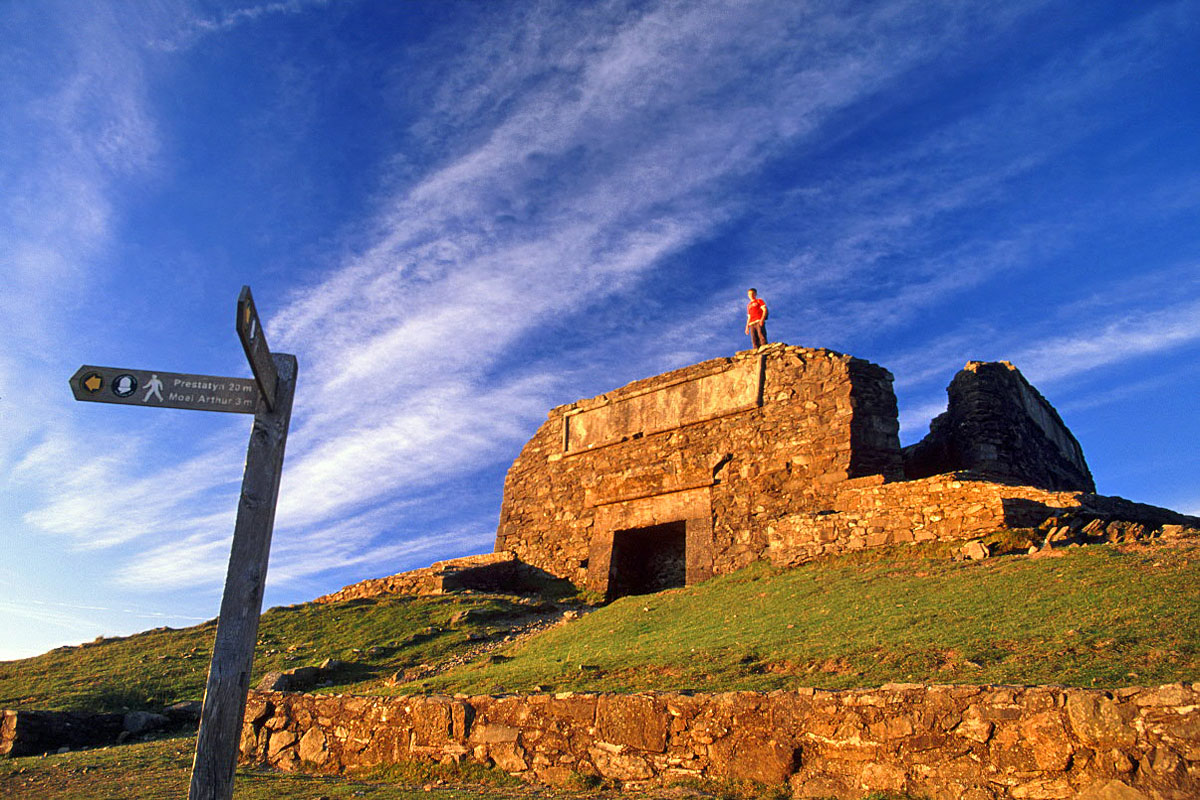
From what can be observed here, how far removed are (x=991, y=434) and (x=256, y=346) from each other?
14.8m

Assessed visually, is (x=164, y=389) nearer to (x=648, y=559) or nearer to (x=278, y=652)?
(x=278, y=652)

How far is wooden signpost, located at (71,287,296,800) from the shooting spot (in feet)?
16.0

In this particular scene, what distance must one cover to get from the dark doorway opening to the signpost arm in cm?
1327

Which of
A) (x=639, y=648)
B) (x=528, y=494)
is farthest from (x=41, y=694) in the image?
(x=528, y=494)

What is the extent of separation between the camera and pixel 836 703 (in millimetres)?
5809

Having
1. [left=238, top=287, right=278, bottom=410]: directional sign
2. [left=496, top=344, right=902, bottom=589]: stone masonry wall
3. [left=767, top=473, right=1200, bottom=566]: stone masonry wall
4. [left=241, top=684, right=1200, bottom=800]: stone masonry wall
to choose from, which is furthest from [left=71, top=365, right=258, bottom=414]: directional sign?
[left=496, top=344, right=902, bottom=589]: stone masonry wall

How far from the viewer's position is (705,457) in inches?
686

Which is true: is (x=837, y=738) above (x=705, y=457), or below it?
below

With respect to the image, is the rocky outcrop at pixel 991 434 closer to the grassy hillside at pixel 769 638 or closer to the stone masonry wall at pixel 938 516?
the stone masonry wall at pixel 938 516

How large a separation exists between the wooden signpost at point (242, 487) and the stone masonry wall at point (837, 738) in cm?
280

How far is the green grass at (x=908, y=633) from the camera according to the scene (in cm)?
636

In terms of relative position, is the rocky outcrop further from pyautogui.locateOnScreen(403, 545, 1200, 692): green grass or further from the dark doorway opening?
the dark doorway opening

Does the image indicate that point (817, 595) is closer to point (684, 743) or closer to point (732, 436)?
point (684, 743)

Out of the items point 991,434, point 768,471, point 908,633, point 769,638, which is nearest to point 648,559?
point 768,471
